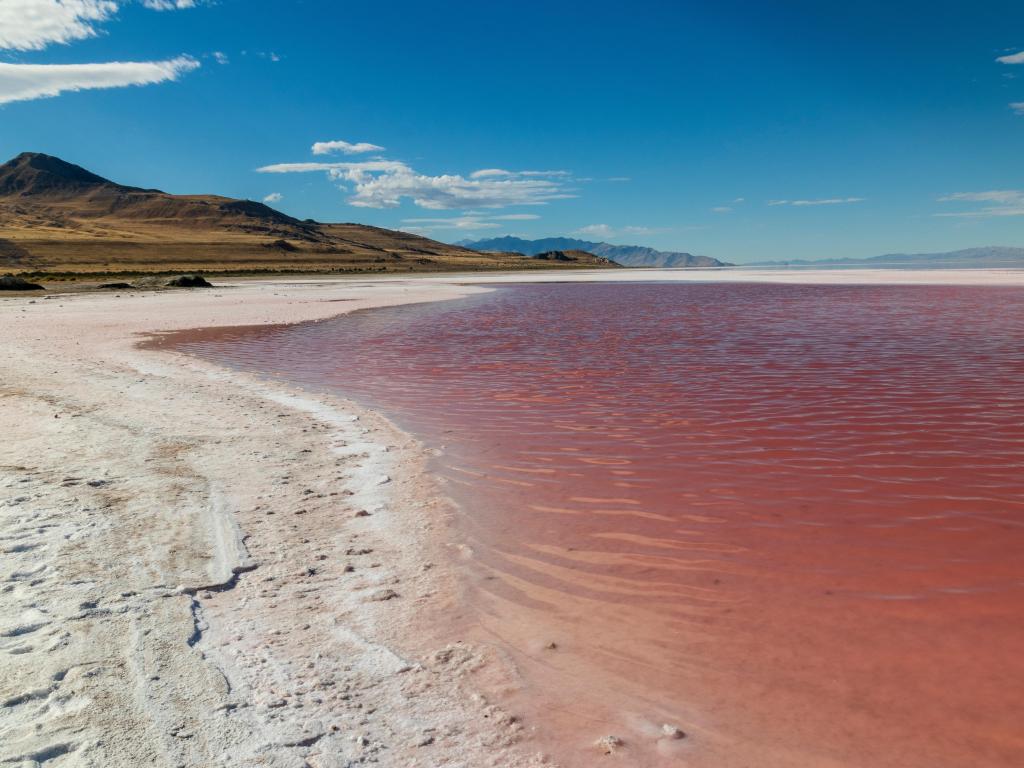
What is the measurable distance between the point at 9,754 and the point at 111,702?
19.9 inches

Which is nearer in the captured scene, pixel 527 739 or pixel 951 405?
pixel 527 739

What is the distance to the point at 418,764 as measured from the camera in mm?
3643

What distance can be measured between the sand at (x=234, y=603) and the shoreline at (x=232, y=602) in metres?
0.02

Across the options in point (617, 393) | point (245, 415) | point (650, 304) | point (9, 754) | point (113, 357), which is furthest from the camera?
point (650, 304)

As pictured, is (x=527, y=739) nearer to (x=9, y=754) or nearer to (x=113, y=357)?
(x=9, y=754)

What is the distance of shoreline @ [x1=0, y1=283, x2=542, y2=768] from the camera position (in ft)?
12.6

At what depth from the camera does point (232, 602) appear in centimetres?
528

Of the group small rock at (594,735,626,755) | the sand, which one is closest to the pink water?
small rock at (594,735,626,755)

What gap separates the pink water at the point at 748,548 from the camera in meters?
4.02

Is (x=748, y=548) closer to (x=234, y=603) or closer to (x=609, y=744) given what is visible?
(x=609, y=744)

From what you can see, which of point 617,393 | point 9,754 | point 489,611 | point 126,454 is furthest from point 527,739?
point 617,393

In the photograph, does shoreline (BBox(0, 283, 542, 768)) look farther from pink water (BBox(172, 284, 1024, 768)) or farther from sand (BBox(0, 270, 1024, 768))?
pink water (BBox(172, 284, 1024, 768))

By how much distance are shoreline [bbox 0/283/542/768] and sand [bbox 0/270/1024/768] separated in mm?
16

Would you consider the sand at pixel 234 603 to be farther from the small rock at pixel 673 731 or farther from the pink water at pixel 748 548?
the small rock at pixel 673 731
